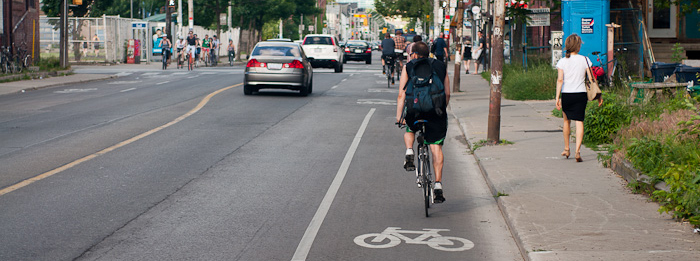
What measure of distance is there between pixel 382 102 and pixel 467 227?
14.7 metres

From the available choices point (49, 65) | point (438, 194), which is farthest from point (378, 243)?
point (49, 65)

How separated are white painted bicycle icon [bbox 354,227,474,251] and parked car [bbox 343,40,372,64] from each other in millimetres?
47527

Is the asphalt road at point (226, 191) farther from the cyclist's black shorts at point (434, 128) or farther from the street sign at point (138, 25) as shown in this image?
the street sign at point (138, 25)

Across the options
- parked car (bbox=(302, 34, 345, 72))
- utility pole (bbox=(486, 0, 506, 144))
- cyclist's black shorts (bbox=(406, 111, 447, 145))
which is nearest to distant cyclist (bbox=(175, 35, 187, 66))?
parked car (bbox=(302, 34, 345, 72))

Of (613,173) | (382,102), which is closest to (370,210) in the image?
(613,173)

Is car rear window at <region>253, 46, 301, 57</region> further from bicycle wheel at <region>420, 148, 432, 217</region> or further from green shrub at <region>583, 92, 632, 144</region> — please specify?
bicycle wheel at <region>420, 148, 432, 217</region>

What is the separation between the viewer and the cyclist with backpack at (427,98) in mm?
8391

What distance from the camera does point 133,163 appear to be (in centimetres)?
1139

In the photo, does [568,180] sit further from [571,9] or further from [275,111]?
[571,9]

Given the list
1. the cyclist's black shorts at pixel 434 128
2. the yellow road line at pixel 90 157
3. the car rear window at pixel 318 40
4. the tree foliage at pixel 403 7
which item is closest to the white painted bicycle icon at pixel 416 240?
the cyclist's black shorts at pixel 434 128

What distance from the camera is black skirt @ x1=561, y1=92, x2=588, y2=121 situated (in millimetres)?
11414

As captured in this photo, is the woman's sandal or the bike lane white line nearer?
the bike lane white line

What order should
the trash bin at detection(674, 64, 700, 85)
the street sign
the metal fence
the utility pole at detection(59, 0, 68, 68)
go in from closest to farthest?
the trash bin at detection(674, 64, 700, 85), the utility pole at detection(59, 0, 68, 68), the metal fence, the street sign

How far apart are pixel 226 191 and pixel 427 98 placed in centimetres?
258
